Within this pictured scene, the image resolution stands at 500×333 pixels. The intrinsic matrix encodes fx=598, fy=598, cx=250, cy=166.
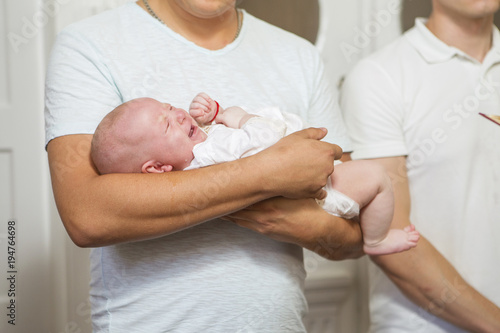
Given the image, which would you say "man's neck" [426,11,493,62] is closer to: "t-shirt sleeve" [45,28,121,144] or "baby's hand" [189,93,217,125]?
"baby's hand" [189,93,217,125]

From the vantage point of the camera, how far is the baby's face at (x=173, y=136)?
2.80ft

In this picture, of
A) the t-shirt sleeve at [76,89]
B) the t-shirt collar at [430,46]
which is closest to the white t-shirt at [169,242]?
the t-shirt sleeve at [76,89]

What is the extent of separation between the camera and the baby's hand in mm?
881

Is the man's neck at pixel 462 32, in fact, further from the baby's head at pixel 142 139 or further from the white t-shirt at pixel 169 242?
the baby's head at pixel 142 139

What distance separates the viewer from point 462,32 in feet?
4.60

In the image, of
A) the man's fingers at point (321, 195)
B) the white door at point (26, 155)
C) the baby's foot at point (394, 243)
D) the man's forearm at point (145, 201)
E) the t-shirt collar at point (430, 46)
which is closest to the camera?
the man's forearm at point (145, 201)

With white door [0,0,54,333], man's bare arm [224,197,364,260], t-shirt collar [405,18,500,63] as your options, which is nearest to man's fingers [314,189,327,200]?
man's bare arm [224,197,364,260]

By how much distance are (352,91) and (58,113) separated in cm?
68

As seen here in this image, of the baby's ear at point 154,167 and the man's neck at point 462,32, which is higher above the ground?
the man's neck at point 462,32

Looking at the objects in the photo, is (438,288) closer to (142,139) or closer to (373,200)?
(373,200)

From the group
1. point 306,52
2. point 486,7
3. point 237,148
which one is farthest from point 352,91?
point 237,148

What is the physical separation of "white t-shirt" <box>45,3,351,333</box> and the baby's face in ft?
0.19

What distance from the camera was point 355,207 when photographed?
973 mm

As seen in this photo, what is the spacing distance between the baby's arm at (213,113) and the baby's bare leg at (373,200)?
191 mm
